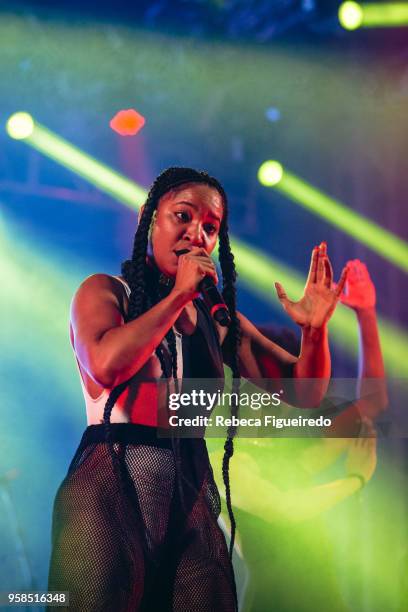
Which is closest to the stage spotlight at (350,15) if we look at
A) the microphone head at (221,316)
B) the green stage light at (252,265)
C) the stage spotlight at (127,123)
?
the stage spotlight at (127,123)

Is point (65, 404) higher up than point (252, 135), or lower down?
lower down

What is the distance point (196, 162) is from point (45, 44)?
817 mm

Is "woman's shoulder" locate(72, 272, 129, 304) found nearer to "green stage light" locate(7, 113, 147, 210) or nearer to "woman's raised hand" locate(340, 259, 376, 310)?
"green stage light" locate(7, 113, 147, 210)

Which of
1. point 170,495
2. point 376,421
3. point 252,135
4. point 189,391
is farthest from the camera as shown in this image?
point 252,135

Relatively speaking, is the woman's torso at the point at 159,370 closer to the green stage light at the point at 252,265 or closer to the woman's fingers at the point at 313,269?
the woman's fingers at the point at 313,269

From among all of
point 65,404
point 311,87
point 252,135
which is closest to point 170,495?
point 65,404

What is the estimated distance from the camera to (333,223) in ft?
9.88

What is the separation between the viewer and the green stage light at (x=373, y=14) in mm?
3115

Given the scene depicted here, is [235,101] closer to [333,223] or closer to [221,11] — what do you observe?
[221,11]

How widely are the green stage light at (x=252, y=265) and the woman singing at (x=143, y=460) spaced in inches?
25.1

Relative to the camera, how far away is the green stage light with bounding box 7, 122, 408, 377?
114 inches

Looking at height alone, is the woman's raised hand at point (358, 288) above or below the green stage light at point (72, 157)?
below

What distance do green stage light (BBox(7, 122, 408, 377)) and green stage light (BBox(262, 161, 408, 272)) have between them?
0.95 ft

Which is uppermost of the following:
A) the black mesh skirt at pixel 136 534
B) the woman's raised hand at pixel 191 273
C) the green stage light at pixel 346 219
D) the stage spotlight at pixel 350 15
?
the stage spotlight at pixel 350 15
